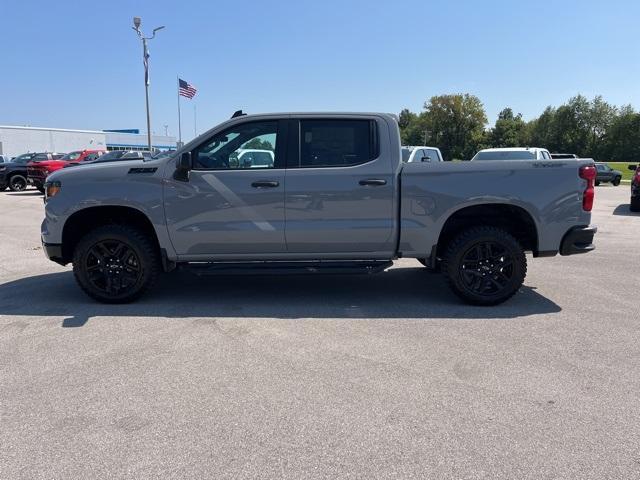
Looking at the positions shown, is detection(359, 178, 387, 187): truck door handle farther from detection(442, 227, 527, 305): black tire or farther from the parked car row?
the parked car row

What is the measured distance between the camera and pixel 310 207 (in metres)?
5.24

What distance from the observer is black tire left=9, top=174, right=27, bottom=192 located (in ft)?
72.4

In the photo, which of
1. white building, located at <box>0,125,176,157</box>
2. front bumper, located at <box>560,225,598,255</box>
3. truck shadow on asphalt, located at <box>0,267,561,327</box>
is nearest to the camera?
truck shadow on asphalt, located at <box>0,267,561,327</box>

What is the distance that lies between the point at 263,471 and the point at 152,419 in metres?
0.90

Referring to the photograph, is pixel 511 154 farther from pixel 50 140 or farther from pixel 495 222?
pixel 50 140

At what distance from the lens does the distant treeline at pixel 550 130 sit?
281ft

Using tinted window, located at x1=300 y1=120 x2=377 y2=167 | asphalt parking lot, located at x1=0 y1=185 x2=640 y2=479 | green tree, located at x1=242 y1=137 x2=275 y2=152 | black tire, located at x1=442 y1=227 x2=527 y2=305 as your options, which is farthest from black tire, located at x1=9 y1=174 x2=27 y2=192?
black tire, located at x1=442 y1=227 x2=527 y2=305

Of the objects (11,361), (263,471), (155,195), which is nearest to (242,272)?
(155,195)

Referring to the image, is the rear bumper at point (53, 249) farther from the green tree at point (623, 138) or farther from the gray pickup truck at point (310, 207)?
the green tree at point (623, 138)

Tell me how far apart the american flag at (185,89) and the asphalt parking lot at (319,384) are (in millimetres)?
25283

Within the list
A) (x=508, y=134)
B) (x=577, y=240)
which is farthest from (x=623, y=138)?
(x=577, y=240)

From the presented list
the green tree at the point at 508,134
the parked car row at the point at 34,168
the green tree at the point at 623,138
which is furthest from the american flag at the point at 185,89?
the green tree at the point at 623,138

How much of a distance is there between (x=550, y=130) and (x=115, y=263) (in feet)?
333

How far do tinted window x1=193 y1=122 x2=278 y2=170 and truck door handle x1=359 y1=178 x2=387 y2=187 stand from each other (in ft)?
3.24
